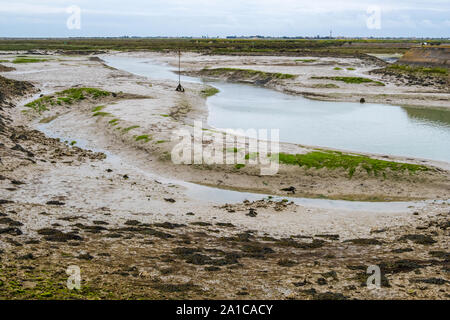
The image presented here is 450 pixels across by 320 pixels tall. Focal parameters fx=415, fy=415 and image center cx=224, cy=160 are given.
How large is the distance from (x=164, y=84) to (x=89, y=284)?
55.0m

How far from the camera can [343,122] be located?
42.9m

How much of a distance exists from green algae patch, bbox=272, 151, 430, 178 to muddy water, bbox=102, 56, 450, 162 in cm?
426

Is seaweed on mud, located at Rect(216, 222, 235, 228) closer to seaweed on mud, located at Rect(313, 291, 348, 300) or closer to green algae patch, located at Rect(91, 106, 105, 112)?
seaweed on mud, located at Rect(313, 291, 348, 300)

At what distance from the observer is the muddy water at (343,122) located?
33.1 metres

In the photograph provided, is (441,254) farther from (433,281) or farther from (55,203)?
(55,203)

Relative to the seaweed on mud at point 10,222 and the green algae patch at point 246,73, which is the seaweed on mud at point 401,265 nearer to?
A: the seaweed on mud at point 10,222

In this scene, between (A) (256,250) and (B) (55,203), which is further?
(B) (55,203)

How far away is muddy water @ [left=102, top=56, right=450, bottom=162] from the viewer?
109 feet

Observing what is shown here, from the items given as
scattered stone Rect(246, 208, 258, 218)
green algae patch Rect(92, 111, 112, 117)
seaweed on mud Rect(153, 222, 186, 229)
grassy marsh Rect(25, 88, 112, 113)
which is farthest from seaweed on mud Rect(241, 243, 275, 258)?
grassy marsh Rect(25, 88, 112, 113)

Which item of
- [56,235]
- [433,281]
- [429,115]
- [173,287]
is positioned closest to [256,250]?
[173,287]

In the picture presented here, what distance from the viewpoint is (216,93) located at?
62875 millimetres

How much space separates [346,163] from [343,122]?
17625mm
